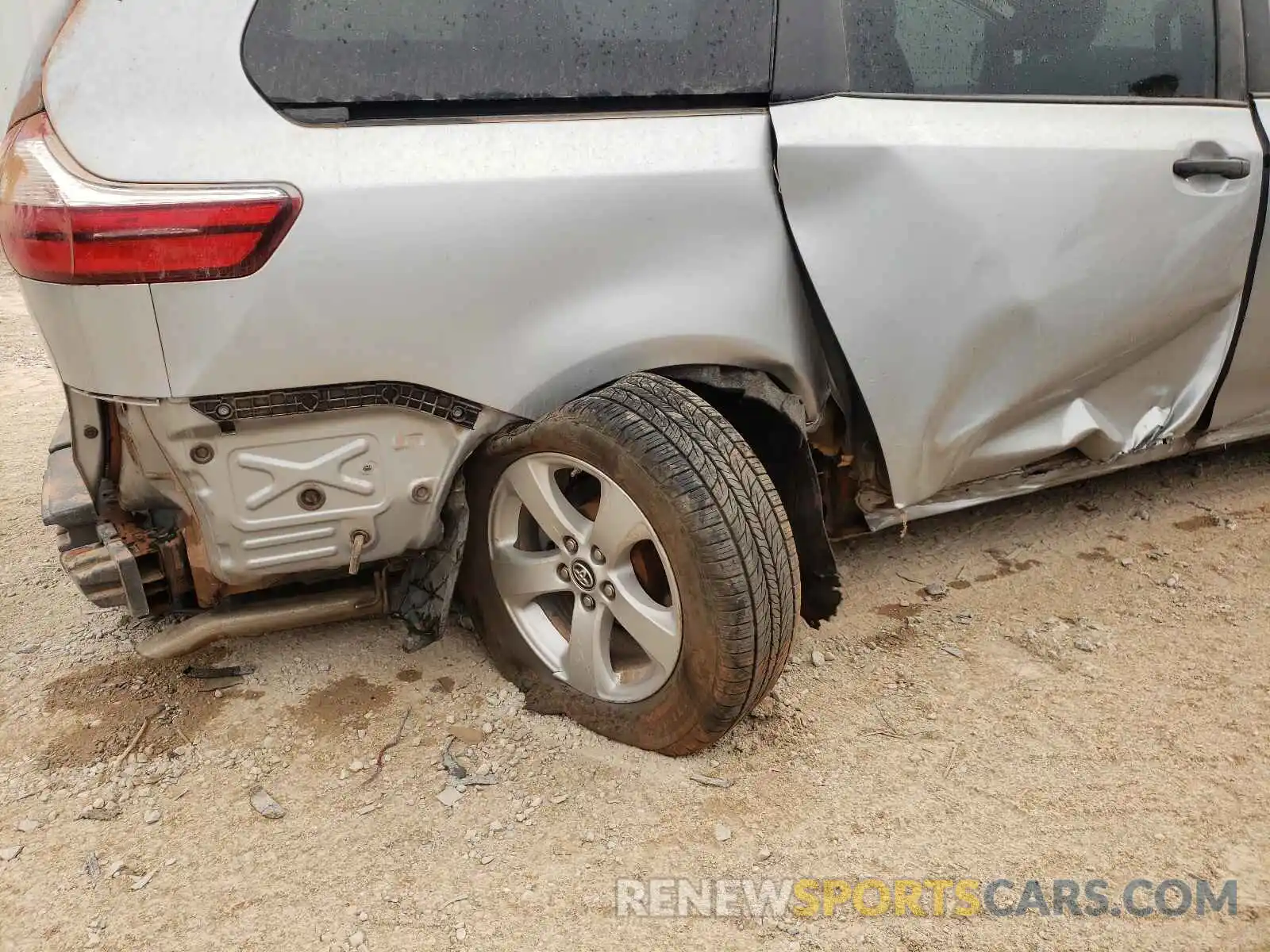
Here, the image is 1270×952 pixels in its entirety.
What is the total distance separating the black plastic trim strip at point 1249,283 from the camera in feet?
8.24

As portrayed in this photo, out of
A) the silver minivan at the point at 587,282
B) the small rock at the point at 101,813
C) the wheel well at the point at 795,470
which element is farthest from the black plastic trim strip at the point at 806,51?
the small rock at the point at 101,813

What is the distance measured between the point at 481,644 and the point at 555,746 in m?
0.44

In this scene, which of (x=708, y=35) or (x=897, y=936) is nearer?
(x=897, y=936)

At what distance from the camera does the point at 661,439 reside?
1.89 metres

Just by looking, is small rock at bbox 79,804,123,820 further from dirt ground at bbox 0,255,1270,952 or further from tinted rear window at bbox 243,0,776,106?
tinted rear window at bbox 243,0,776,106

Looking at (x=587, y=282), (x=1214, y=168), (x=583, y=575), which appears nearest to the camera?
(x=587, y=282)

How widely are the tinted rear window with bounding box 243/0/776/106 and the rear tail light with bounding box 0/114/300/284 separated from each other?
23cm

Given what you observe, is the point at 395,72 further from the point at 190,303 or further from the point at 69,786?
the point at 69,786

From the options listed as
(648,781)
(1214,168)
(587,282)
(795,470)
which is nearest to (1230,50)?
(1214,168)

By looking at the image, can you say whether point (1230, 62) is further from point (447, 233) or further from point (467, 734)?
point (467, 734)

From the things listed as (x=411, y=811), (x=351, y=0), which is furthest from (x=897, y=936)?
(x=351, y=0)

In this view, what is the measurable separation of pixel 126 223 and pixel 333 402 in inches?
18.8

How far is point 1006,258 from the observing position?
2201mm

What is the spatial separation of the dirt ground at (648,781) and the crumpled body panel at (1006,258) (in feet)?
1.70
